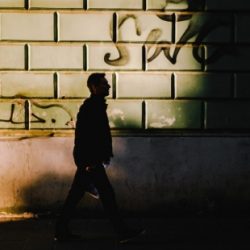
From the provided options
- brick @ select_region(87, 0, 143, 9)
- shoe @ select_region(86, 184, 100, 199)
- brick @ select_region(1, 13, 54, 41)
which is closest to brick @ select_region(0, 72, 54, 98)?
brick @ select_region(1, 13, 54, 41)

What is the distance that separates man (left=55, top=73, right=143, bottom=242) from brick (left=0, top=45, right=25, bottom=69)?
1480 millimetres

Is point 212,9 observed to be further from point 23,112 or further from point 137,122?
point 23,112

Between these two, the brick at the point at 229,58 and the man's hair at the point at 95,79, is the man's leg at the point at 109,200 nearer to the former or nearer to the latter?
the man's hair at the point at 95,79

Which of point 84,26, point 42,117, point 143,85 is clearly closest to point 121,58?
point 143,85

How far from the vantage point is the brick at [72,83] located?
22.9 feet

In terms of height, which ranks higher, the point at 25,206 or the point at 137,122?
the point at 137,122

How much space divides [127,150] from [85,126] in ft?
4.79

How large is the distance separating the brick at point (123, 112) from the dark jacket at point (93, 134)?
130 centimetres

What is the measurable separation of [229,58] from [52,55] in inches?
77.2

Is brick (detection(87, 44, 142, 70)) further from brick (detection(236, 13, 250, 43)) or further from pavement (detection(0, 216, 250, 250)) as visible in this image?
pavement (detection(0, 216, 250, 250))

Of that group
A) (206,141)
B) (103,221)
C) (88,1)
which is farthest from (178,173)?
(88,1)

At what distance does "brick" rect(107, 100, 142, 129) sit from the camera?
7.03m

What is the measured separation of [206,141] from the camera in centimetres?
706

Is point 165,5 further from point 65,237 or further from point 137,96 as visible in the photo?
point 65,237
